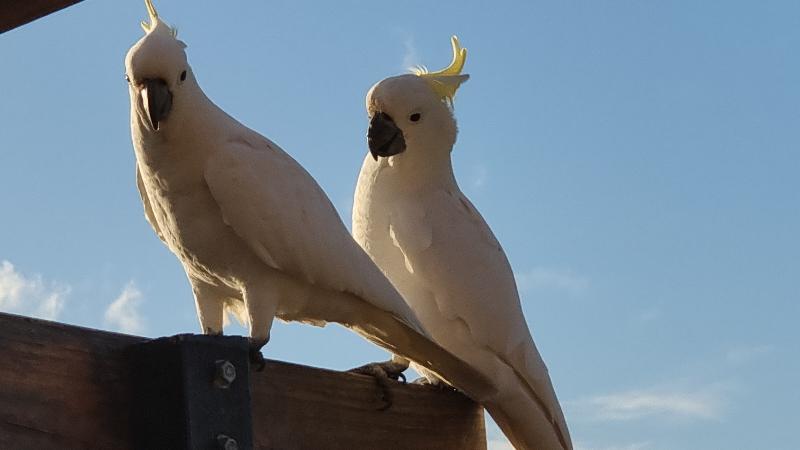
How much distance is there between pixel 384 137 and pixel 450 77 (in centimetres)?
35

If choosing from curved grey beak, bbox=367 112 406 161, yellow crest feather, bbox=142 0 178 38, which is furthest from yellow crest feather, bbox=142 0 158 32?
curved grey beak, bbox=367 112 406 161

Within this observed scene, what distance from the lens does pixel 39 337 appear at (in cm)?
109

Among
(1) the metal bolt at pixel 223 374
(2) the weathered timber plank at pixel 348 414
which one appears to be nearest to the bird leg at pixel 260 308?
(2) the weathered timber plank at pixel 348 414

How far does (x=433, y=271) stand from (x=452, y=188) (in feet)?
1.40

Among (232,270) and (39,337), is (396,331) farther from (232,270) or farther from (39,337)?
(39,337)

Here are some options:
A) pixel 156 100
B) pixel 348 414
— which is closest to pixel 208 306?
pixel 156 100

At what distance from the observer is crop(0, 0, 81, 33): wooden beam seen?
1.31 m

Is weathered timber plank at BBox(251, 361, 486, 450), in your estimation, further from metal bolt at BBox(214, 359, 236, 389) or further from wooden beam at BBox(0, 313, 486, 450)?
metal bolt at BBox(214, 359, 236, 389)

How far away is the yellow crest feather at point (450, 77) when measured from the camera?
122 inches

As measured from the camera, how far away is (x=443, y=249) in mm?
2727

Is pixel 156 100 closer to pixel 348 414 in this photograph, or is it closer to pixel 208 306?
pixel 208 306

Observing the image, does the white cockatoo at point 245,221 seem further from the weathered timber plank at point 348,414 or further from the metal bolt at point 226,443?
the metal bolt at point 226,443

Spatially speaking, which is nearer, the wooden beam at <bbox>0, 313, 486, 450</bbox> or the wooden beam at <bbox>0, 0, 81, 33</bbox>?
the wooden beam at <bbox>0, 313, 486, 450</bbox>

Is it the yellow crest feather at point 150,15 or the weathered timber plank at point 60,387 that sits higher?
the yellow crest feather at point 150,15
